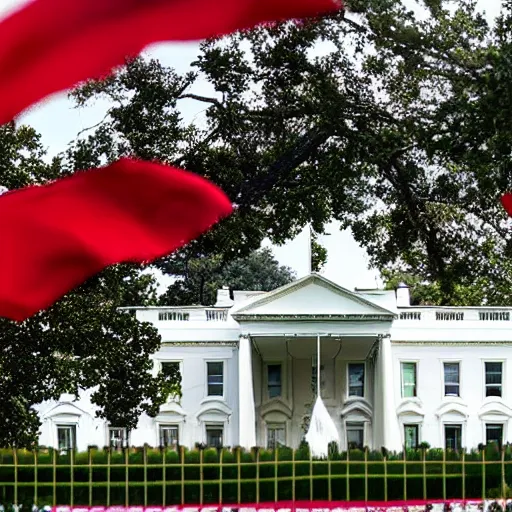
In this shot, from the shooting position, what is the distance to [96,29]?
0.09 metres

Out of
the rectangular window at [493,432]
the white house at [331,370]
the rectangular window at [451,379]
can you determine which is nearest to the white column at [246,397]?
the white house at [331,370]

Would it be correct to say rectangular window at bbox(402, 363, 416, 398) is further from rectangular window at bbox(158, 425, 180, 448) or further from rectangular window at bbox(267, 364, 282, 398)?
rectangular window at bbox(158, 425, 180, 448)

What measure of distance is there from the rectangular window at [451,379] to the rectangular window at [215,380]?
2691 millimetres

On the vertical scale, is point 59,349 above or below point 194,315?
below

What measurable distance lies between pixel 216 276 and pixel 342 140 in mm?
5248

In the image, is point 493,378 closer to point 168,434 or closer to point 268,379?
point 268,379

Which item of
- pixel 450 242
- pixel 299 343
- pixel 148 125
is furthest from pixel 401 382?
pixel 148 125

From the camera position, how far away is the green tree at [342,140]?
27.7ft

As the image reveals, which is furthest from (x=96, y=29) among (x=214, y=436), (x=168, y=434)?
(x=214, y=436)

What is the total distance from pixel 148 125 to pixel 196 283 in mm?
3799

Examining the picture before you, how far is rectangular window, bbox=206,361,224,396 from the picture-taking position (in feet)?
41.7

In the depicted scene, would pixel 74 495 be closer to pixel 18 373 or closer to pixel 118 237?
pixel 18 373

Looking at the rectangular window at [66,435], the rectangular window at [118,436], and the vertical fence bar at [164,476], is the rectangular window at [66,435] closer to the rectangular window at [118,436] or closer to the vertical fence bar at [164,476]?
the rectangular window at [118,436]

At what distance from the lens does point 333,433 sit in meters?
11.4
